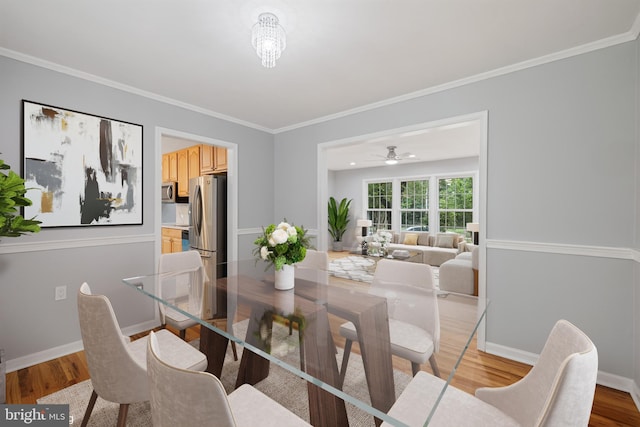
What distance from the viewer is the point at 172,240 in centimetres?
513

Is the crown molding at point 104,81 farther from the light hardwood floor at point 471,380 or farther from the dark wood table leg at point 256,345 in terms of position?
the dark wood table leg at point 256,345

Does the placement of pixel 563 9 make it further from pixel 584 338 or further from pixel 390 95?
pixel 584 338

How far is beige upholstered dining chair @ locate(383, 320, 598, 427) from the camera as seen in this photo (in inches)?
30.8

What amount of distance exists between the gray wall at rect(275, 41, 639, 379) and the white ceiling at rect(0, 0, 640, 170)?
23cm

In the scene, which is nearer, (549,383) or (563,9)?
(549,383)

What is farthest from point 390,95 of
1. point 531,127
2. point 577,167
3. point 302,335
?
point 302,335

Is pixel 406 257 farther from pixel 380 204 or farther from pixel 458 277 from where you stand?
pixel 380 204

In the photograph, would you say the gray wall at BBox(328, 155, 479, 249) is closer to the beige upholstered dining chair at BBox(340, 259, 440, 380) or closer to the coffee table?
the coffee table

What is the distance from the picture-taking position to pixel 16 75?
229 cm

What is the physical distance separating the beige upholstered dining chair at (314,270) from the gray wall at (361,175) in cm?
573

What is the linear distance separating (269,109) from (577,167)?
117 inches

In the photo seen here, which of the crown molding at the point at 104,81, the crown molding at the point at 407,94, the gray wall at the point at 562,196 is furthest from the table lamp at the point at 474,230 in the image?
the crown molding at the point at 104,81

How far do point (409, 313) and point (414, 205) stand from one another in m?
6.80

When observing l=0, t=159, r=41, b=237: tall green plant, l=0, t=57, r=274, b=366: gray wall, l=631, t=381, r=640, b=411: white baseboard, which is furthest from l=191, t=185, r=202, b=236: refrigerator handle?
l=631, t=381, r=640, b=411: white baseboard
